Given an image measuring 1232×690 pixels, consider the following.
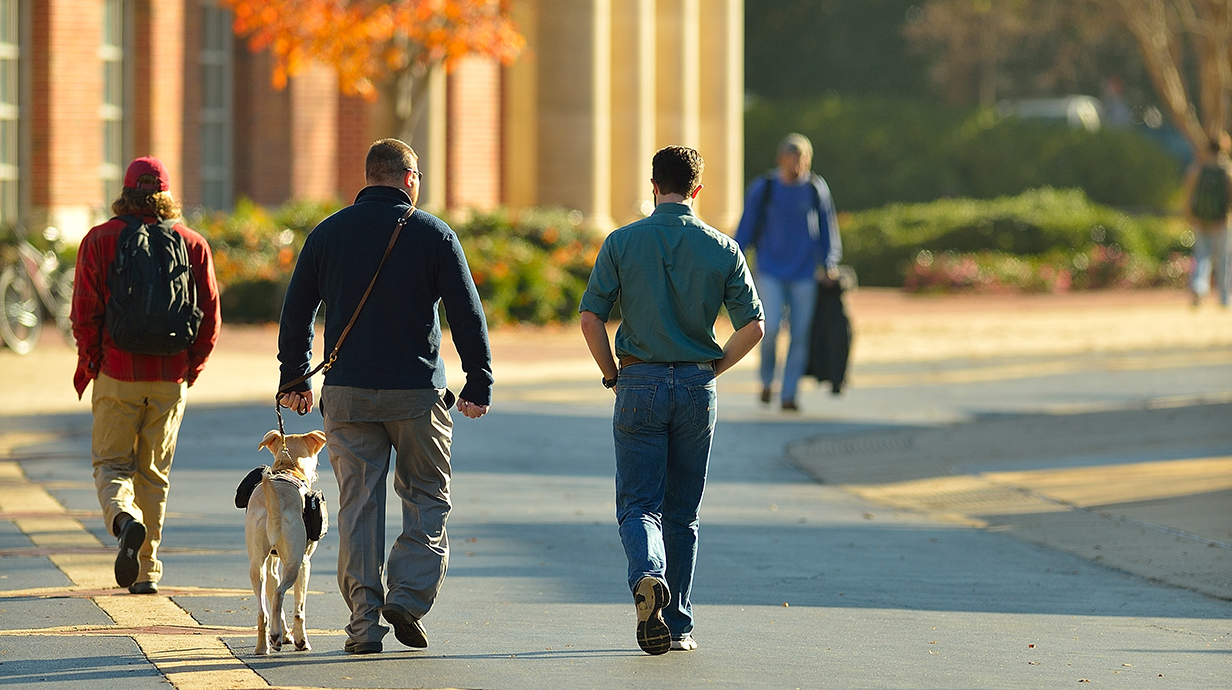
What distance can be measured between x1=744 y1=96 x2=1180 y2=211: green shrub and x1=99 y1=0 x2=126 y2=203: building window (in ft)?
67.6

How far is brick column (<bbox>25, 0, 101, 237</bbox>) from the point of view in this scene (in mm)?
18500

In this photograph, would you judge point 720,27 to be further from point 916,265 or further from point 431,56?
point 431,56

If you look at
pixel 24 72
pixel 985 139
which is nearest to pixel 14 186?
pixel 24 72

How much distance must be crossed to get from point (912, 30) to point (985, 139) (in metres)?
7.42

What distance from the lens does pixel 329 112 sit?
851 inches

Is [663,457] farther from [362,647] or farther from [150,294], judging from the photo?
[150,294]

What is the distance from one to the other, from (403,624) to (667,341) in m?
1.25

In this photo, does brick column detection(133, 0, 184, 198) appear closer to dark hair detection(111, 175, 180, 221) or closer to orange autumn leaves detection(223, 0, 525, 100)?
orange autumn leaves detection(223, 0, 525, 100)

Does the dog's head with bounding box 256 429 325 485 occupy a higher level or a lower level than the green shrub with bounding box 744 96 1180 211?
lower

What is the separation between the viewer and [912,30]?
143 feet

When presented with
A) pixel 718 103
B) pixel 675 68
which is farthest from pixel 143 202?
pixel 718 103

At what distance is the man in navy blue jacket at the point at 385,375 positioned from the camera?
5.74 m

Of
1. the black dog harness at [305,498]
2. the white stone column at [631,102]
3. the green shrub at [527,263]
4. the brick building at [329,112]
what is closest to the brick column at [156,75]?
the brick building at [329,112]

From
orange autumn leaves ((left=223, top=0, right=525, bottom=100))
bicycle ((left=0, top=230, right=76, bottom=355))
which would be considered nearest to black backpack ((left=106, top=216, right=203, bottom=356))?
bicycle ((left=0, top=230, right=76, bottom=355))
